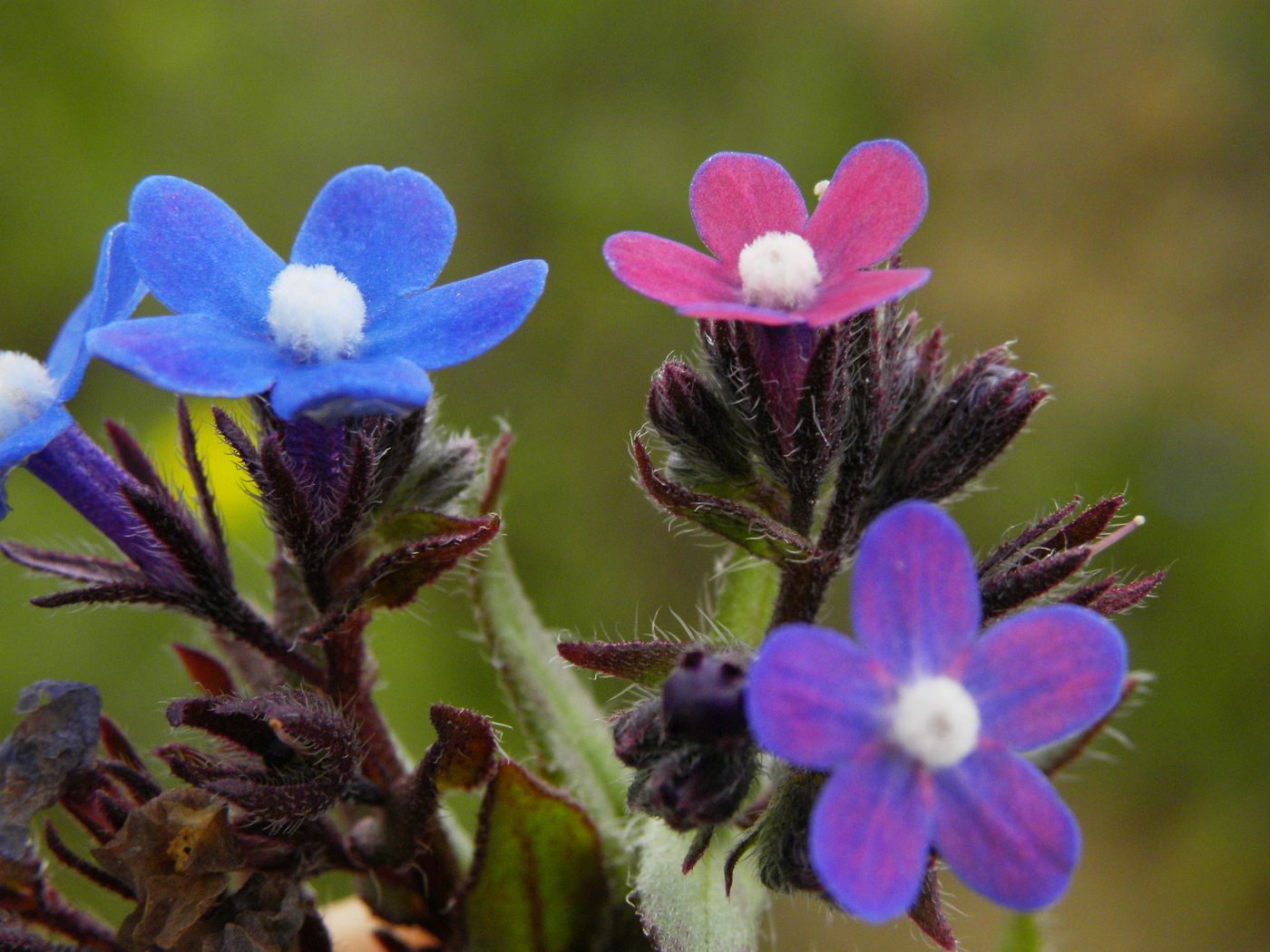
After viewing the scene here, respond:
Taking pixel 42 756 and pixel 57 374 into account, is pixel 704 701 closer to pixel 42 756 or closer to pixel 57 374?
pixel 42 756

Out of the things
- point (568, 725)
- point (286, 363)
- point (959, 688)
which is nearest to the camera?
point (959, 688)

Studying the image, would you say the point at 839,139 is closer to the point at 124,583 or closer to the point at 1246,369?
the point at 1246,369

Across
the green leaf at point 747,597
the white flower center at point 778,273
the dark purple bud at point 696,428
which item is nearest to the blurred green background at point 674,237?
the green leaf at point 747,597

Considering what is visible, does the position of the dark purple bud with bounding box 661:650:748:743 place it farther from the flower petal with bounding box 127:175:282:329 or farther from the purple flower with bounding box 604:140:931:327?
the flower petal with bounding box 127:175:282:329

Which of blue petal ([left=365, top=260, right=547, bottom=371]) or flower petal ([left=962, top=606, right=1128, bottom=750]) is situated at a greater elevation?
blue petal ([left=365, top=260, right=547, bottom=371])

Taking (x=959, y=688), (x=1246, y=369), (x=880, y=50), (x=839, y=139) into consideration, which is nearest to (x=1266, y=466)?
→ (x=1246, y=369)

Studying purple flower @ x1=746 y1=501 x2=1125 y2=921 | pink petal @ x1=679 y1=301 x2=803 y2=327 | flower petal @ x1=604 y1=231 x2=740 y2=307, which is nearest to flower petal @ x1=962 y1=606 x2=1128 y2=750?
purple flower @ x1=746 y1=501 x2=1125 y2=921
